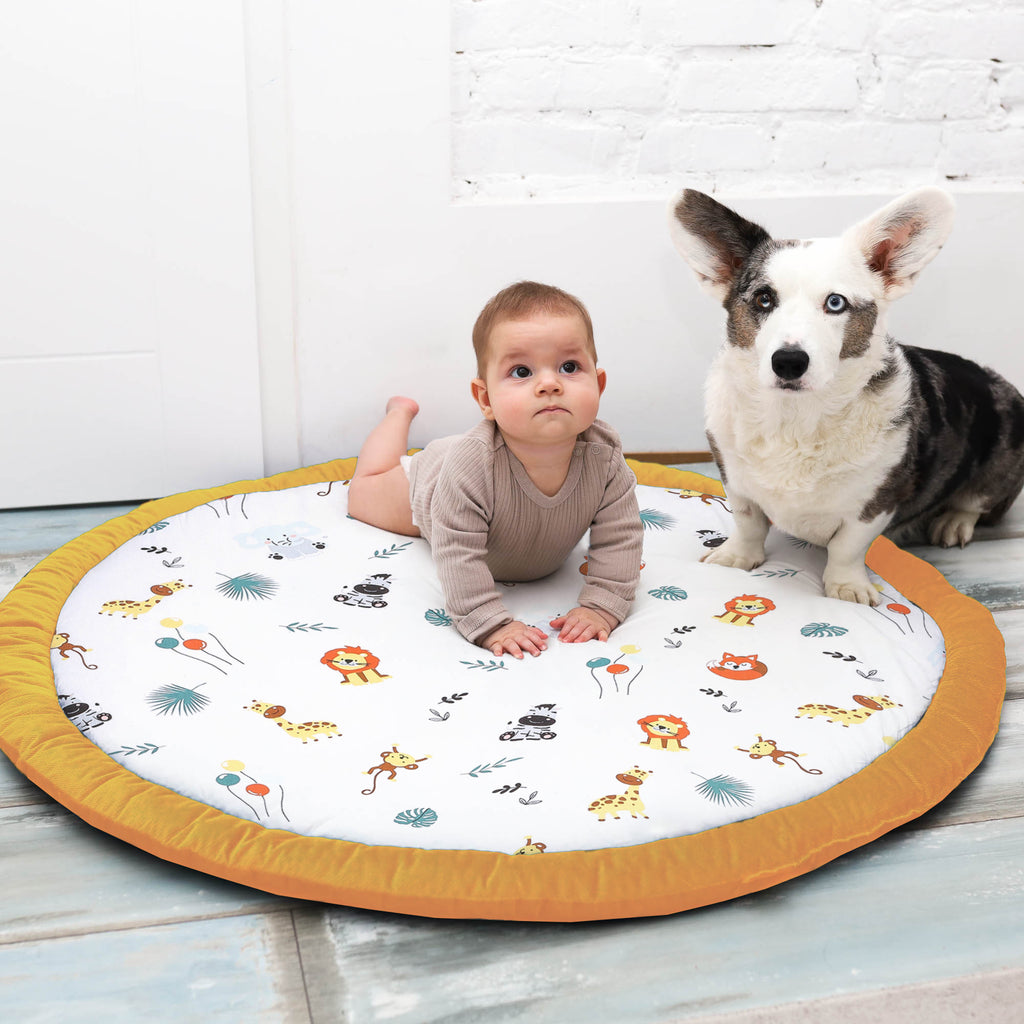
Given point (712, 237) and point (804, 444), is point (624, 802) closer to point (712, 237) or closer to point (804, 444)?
point (804, 444)

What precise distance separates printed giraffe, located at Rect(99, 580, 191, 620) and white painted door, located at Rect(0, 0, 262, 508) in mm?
547

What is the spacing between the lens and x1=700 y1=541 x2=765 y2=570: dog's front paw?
183 centimetres

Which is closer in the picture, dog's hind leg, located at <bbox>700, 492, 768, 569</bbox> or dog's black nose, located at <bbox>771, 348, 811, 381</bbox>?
dog's black nose, located at <bbox>771, 348, 811, 381</bbox>

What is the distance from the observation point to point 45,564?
1.69m

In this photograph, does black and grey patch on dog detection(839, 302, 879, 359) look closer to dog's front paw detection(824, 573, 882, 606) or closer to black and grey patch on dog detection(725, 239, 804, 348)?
black and grey patch on dog detection(725, 239, 804, 348)

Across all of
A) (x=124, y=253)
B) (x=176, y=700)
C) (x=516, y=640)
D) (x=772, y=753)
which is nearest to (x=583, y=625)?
(x=516, y=640)

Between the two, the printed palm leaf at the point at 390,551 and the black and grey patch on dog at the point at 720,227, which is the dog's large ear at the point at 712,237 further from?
the printed palm leaf at the point at 390,551

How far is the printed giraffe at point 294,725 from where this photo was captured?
1318 millimetres

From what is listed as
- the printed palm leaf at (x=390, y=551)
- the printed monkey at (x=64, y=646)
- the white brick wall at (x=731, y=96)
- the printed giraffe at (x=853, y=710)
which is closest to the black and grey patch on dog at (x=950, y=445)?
the printed giraffe at (x=853, y=710)

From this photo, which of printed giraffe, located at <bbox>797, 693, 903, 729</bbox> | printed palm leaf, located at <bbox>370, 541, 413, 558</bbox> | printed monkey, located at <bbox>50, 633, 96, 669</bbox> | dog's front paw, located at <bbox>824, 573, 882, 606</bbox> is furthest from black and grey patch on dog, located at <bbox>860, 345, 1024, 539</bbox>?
printed monkey, located at <bbox>50, 633, 96, 669</bbox>

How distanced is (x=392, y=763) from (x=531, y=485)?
49 centimetres

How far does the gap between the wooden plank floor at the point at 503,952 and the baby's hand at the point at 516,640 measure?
1.61ft

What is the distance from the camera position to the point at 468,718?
4.46 feet

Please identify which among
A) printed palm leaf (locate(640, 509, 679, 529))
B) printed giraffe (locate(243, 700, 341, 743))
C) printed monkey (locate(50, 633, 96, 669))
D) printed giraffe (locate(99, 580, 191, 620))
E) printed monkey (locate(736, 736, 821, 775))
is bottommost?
printed giraffe (locate(243, 700, 341, 743))
